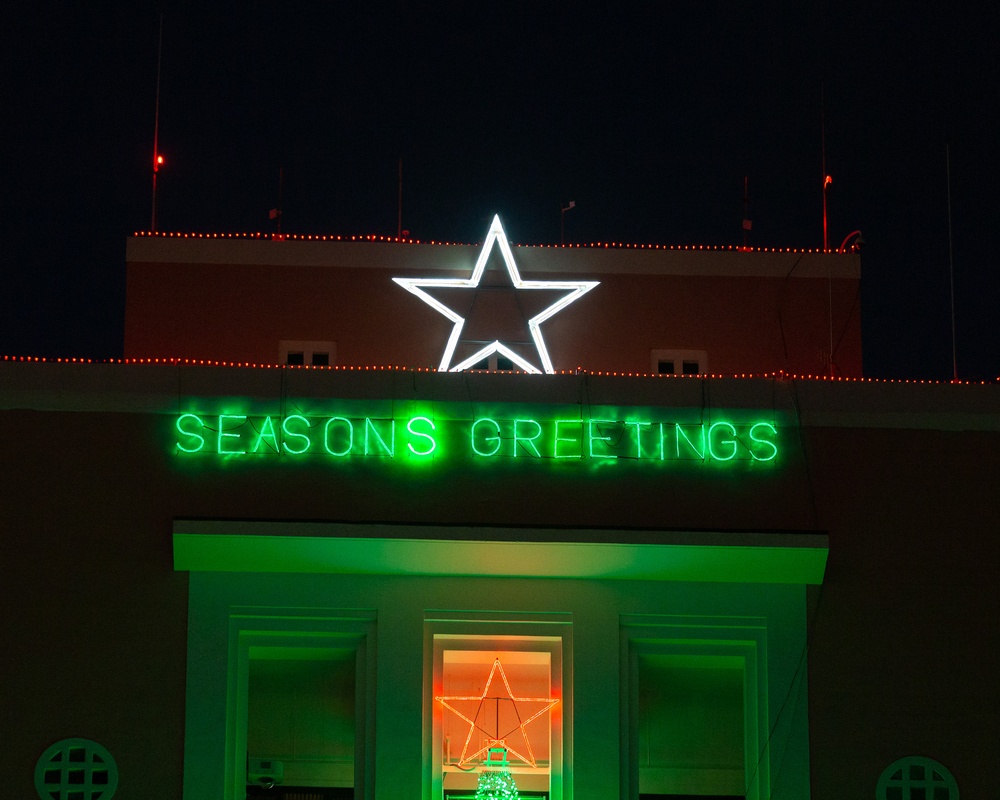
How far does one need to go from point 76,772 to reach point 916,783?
9.51 m

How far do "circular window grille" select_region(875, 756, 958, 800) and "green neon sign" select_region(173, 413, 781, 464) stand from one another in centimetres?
382

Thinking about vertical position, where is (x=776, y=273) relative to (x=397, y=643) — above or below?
above

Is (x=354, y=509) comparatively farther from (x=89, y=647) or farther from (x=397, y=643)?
(x=89, y=647)

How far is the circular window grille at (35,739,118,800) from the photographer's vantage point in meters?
14.6

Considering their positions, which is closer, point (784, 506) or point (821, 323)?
point (784, 506)

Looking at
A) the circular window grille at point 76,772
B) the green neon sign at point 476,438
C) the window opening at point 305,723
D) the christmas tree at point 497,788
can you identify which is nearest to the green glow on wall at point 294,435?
the green neon sign at point 476,438

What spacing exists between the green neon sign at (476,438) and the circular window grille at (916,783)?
3.82 meters

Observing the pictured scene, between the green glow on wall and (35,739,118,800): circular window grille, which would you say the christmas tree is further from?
the green glow on wall

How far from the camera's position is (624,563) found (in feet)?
50.4

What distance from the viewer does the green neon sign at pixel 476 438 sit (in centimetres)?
1536

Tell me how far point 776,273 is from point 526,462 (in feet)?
20.1

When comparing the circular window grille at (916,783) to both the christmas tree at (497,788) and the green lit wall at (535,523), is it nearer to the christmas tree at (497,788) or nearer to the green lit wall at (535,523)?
Answer: the green lit wall at (535,523)

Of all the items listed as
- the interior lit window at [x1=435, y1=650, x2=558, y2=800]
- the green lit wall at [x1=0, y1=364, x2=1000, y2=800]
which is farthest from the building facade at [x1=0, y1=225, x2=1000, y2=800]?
the interior lit window at [x1=435, y1=650, x2=558, y2=800]

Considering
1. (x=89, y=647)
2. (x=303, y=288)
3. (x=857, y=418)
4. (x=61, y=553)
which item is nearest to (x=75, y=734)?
(x=89, y=647)
